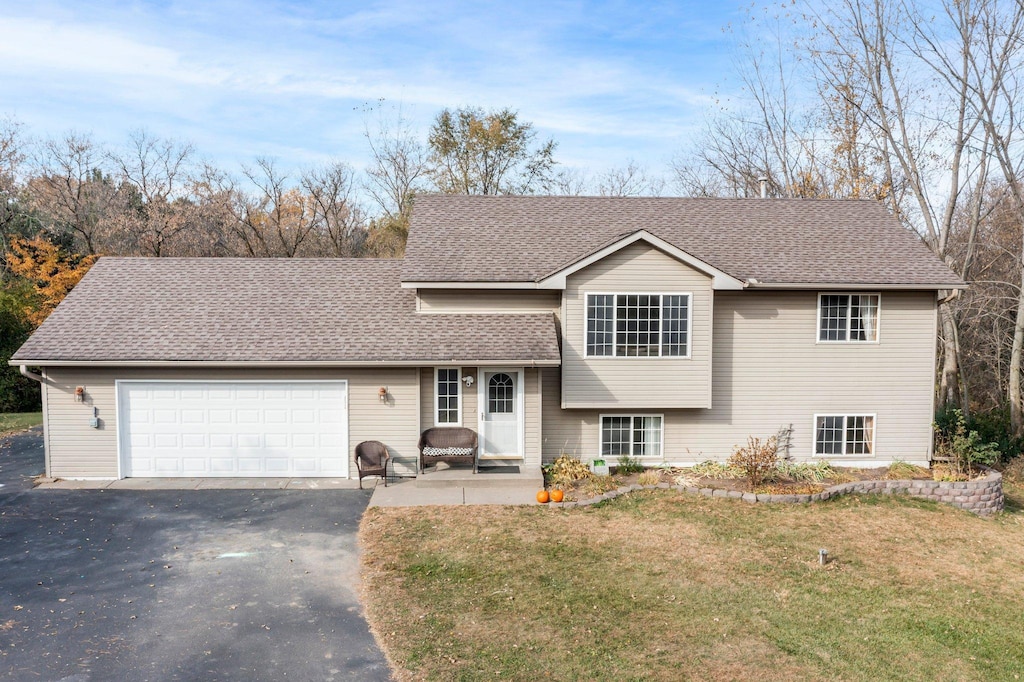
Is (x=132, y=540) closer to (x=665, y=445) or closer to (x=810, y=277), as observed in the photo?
(x=665, y=445)

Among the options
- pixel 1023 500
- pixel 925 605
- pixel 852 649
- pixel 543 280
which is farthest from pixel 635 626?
pixel 1023 500

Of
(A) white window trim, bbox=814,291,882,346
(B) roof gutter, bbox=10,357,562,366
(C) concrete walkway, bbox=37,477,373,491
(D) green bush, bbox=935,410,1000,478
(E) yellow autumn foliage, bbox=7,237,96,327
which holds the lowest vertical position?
(C) concrete walkway, bbox=37,477,373,491

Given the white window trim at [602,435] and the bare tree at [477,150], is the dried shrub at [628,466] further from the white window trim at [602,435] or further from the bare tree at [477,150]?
the bare tree at [477,150]

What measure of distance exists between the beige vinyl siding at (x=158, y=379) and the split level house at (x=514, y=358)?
40 mm

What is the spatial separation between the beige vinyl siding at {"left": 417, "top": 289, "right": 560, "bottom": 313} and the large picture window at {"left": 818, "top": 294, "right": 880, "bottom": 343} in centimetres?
615

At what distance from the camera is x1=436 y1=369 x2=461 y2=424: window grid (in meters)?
14.4

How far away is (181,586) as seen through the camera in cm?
896

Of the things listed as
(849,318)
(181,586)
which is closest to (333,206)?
(849,318)

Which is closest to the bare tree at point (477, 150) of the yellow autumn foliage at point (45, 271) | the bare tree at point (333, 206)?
the bare tree at point (333, 206)

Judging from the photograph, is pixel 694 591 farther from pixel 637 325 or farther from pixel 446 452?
pixel 637 325

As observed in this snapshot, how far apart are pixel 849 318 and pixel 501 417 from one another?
827 centimetres

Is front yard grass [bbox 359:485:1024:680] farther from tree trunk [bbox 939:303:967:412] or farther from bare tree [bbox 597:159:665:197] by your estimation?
bare tree [bbox 597:159:665:197]

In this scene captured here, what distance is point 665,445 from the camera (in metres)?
15.0

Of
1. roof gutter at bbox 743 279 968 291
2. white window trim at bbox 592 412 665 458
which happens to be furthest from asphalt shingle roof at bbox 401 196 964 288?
white window trim at bbox 592 412 665 458
